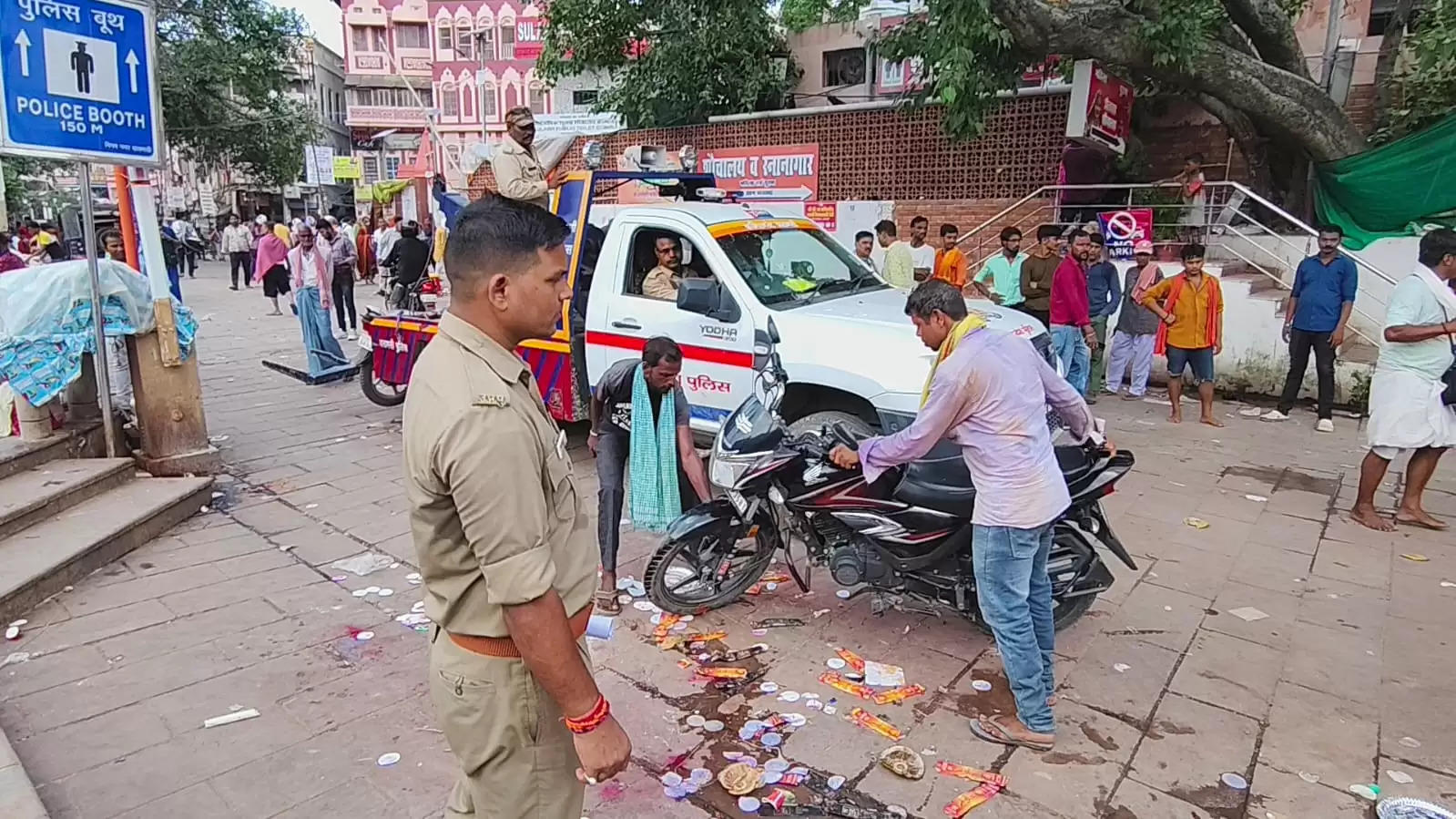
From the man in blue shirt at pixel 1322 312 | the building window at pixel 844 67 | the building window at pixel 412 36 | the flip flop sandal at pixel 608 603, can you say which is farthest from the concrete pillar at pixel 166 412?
the building window at pixel 412 36

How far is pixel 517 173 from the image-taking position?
21.3ft

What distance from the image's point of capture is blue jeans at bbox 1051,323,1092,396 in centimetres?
838

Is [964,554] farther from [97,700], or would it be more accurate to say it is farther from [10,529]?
[10,529]

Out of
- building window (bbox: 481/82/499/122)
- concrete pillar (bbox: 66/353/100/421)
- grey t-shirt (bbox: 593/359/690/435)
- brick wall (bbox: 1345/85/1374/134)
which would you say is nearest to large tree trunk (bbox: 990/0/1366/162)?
brick wall (bbox: 1345/85/1374/134)

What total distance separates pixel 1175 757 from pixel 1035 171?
10673mm

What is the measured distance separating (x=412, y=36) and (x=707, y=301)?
50824 mm

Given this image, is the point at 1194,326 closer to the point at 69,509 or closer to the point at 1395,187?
the point at 1395,187

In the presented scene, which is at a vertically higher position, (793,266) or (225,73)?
(225,73)

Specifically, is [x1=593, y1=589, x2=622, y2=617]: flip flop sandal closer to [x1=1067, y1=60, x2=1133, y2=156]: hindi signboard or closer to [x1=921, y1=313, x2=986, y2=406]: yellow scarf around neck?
[x1=921, y1=313, x2=986, y2=406]: yellow scarf around neck

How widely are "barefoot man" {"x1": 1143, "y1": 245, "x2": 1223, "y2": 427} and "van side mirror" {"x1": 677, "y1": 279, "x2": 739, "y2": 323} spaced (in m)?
5.07

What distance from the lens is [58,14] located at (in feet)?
17.1

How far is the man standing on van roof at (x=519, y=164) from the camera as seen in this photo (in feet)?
21.2

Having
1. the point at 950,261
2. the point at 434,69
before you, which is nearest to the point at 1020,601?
the point at 950,261

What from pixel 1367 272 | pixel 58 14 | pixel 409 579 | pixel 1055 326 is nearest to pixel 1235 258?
pixel 1367 272
